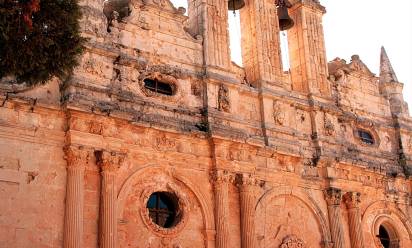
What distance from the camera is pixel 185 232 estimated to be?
15.6 metres

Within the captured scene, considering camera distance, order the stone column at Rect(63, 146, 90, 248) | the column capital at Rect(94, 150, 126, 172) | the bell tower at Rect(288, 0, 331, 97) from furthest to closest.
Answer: the bell tower at Rect(288, 0, 331, 97) → the column capital at Rect(94, 150, 126, 172) → the stone column at Rect(63, 146, 90, 248)

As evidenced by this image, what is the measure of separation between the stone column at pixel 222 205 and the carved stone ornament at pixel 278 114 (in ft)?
8.38

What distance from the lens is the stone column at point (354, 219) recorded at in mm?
18438

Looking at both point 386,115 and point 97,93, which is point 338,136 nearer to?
point 386,115

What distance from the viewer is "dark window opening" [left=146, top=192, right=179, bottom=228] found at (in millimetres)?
15625

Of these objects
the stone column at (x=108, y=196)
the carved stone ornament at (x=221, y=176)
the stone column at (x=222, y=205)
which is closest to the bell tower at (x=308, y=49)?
the carved stone ornament at (x=221, y=176)

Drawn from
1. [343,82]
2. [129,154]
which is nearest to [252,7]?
[343,82]

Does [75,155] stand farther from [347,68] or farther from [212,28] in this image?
[347,68]

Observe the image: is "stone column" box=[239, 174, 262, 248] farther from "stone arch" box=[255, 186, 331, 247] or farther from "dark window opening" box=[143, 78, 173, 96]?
"dark window opening" box=[143, 78, 173, 96]

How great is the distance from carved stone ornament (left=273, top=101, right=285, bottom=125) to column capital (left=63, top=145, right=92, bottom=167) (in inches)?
235

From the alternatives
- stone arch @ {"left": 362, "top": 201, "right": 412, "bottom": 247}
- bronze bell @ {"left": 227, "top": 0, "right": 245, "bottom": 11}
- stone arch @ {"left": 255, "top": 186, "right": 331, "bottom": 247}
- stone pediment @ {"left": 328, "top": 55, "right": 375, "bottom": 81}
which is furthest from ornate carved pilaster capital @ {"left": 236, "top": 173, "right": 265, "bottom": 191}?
bronze bell @ {"left": 227, "top": 0, "right": 245, "bottom": 11}

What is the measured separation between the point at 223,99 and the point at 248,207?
2.88 meters

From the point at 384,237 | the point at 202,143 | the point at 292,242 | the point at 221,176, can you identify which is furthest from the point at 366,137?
the point at 202,143

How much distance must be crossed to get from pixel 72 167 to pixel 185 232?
3.18 m
